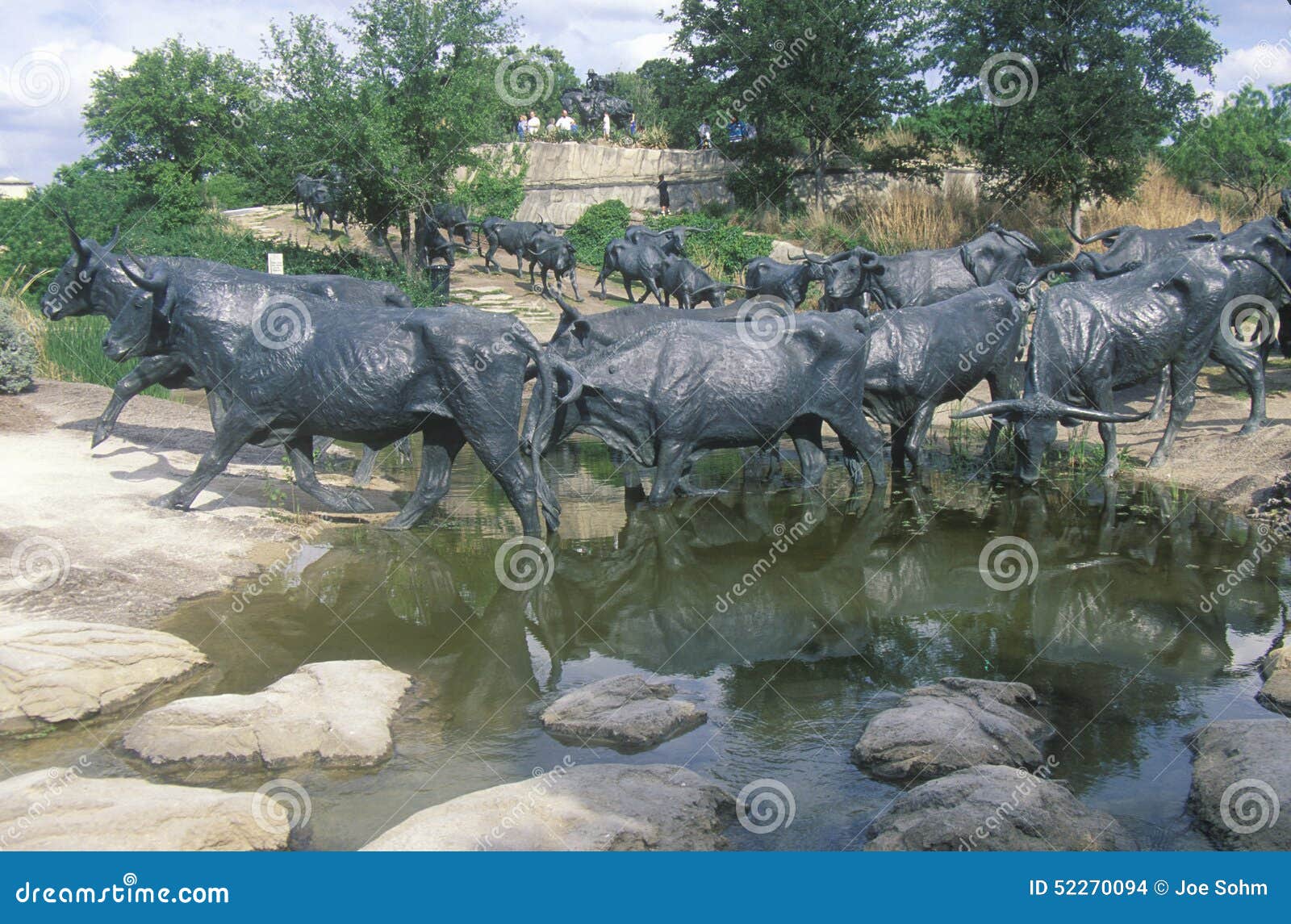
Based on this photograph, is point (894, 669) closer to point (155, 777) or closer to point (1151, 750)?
point (1151, 750)

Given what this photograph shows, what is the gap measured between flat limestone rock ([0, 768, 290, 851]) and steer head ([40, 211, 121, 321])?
8116 millimetres

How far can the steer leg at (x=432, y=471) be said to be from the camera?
30.4 feet

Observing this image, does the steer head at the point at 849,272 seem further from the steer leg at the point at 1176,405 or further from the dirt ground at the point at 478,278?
the dirt ground at the point at 478,278

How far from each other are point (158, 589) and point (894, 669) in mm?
4952

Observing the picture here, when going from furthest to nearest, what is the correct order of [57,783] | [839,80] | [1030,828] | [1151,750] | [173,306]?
[839,80]
[173,306]
[1151,750]
[57,783]
[1030,828]

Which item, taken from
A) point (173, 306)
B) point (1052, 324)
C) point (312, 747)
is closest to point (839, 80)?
point (1052, 324)

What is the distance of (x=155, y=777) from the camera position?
516 centimetres
